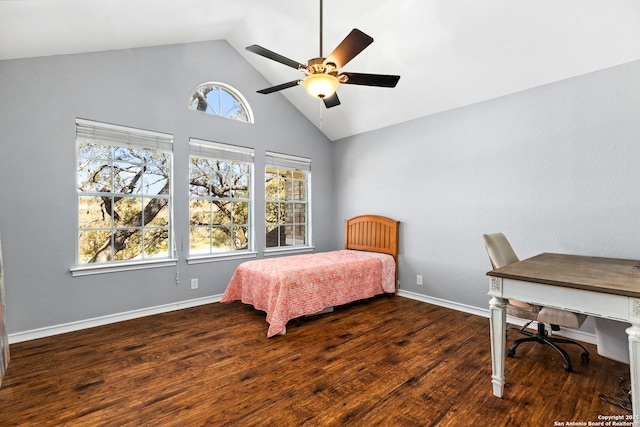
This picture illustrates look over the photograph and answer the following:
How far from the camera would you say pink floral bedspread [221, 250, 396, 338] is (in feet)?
9.60

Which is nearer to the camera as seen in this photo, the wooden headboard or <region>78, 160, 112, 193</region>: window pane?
<region>78, 160, 112, 193</region>: window pane

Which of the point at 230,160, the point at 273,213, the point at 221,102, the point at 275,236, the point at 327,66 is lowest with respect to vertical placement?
the point at 275,236

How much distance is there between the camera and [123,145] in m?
3.21

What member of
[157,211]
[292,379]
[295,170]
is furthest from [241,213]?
[292,379]

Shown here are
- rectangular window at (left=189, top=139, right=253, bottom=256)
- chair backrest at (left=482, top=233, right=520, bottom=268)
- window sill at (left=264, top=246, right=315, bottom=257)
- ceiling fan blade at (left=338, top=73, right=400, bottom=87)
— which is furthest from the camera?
window sill at (left=264, top=246, right=315, bottom=257)

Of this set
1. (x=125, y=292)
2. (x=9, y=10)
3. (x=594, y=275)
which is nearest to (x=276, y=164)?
(x=125, y=292)

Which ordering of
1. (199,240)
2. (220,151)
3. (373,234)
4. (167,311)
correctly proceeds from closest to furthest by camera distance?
(167,311), (199,240), (220,151), (373,234)

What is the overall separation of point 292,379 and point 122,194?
2.73 metres

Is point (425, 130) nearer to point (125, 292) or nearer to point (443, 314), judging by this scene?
point (443, 314)

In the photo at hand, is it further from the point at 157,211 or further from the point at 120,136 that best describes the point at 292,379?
the point at 120,136

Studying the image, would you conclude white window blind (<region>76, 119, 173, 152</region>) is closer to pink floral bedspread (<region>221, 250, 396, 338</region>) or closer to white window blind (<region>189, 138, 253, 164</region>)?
white window blind (<region>189, 138, 253, 164</region>)

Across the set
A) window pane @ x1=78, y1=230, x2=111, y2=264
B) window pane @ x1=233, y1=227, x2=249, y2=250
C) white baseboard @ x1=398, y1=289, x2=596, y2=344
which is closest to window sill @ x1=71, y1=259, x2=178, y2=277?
window pane @ x1=78, y1=230, x2=111, y2=264

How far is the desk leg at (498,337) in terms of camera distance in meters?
1.80

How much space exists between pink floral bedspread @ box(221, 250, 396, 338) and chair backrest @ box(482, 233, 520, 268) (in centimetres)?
159
